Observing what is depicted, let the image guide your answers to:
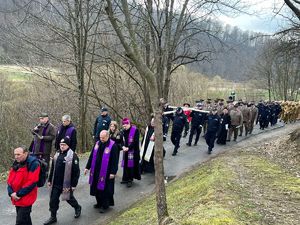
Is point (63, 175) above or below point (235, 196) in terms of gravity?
above

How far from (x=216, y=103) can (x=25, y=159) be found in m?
13.9

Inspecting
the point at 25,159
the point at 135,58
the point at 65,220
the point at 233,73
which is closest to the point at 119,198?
the point at 65,220

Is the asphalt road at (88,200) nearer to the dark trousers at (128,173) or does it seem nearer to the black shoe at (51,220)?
the black shoe at (51,220)

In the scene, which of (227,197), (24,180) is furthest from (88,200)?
(227,197)

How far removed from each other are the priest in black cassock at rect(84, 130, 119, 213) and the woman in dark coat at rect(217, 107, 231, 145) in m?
9.68

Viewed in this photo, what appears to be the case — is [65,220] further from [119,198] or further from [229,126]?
→ [229,126]

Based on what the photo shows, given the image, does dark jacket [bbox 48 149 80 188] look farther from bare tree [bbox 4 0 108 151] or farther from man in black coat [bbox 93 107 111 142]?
bare tree [bbox 4 0 108 151]

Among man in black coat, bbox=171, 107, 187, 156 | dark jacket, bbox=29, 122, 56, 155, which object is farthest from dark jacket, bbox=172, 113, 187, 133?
dark jacket, bbox=29, 122, 56, 155

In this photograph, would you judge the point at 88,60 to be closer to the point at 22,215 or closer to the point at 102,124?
→ the point at 102,124

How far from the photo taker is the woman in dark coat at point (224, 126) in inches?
714

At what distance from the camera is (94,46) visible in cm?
2081

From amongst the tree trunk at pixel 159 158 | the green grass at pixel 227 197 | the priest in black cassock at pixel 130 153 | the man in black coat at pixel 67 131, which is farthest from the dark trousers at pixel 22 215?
the priest in black cassock at pixel 130 153

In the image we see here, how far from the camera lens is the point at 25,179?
729 centimetres

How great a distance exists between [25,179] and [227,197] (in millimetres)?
3943
